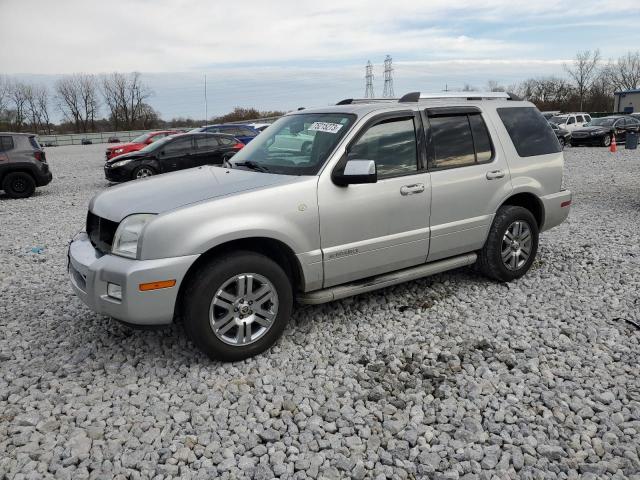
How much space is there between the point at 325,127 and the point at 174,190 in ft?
4.54

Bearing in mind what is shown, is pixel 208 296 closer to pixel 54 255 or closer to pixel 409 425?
pixel 409 425

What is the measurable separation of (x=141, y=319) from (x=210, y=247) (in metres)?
0.66

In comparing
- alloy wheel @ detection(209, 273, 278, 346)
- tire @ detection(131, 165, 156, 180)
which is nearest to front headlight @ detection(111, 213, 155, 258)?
alloy wheel @ detection(209, 273, 278, 346)

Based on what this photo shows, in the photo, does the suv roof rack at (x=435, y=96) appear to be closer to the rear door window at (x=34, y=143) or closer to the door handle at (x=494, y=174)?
the door handle at (x=494, y=174)

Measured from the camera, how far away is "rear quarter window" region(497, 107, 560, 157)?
17.5ft

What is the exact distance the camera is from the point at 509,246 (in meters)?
5.35

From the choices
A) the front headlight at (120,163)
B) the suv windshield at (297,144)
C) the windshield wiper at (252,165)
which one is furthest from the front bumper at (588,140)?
the windshield wiper at (252,165)

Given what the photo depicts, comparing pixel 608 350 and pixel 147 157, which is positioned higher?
pixel 147 157

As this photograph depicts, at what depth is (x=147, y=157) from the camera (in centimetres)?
1402

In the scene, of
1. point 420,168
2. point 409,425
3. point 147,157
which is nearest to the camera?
point 409,425

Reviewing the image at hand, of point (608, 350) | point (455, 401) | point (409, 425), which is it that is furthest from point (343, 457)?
point (608, 350)

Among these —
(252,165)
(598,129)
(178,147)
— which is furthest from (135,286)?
(598,129)

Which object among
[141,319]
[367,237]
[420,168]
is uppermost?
[420,168]

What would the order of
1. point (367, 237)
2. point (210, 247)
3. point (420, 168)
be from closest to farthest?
point (210, 247)
point (367, 237)
point (420, 168)
